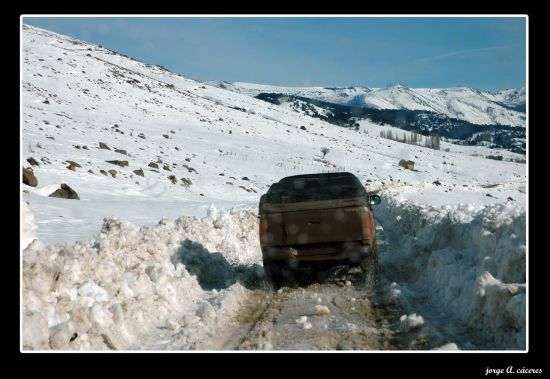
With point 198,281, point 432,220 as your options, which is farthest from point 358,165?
point 198,281

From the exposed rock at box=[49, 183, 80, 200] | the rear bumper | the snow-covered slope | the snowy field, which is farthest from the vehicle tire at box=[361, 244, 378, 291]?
the exposed rock at box=[49, 183, 80, 200]

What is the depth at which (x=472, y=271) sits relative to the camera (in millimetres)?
7652

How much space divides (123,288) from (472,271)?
15.9 ft

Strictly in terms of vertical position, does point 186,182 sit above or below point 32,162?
below

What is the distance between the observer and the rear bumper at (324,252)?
9.11 m

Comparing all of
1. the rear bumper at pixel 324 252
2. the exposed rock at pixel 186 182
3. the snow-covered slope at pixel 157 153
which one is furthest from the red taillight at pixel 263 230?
A: the exposed rock at pixel 186 182

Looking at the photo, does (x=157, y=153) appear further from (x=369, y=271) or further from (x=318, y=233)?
(x=369, y=271)

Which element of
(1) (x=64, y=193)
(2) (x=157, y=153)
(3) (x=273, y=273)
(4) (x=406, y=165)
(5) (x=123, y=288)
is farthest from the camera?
(4) (x=406, y=165)

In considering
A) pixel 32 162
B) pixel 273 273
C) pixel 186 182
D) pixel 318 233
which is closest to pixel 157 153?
pixel 186 182

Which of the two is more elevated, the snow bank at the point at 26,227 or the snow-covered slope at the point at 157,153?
the snow-covered slope at the point at 157,153

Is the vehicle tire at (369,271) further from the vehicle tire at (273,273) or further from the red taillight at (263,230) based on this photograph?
the red taillight at (263,230)

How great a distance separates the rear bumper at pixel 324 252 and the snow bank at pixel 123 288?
0.92 metres
